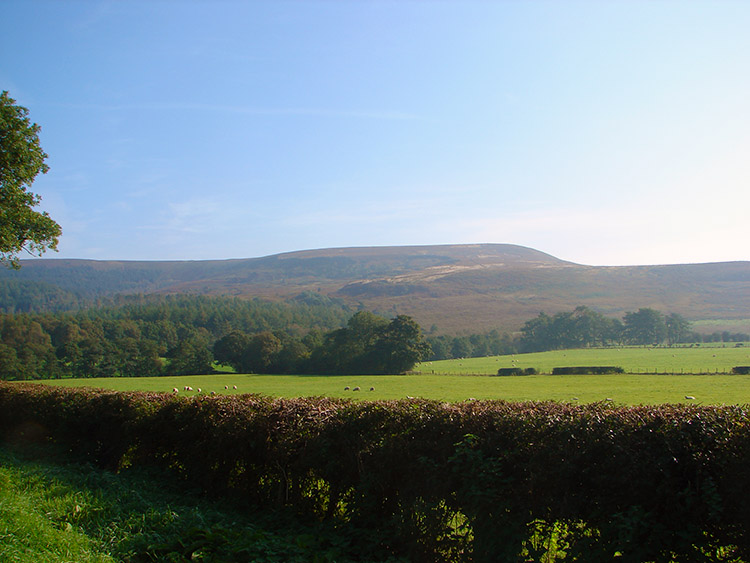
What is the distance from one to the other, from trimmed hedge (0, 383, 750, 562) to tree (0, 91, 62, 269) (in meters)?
16.2

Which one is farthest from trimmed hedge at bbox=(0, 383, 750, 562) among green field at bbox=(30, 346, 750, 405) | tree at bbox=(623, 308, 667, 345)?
tree at bbox=(623, 308, 667, 345)

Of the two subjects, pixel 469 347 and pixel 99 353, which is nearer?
pixel 99 353

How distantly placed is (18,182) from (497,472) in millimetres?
21974

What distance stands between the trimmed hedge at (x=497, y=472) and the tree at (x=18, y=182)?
53.1ft

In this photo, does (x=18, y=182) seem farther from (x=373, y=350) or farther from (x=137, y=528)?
(x=373, y=350)

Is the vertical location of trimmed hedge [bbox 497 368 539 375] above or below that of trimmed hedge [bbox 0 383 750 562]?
below

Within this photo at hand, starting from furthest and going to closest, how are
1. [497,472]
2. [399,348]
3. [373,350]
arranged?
[373,350], [399,348], [497,472]

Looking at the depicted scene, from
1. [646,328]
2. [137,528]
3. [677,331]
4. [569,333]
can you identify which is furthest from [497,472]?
[677,331]

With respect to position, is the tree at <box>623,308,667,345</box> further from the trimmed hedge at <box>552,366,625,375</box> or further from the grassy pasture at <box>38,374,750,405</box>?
the grassy pasture at <box>38,374,750,405</box>

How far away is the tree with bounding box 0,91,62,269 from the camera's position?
19031 mm

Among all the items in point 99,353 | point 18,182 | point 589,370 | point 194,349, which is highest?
point 18,182

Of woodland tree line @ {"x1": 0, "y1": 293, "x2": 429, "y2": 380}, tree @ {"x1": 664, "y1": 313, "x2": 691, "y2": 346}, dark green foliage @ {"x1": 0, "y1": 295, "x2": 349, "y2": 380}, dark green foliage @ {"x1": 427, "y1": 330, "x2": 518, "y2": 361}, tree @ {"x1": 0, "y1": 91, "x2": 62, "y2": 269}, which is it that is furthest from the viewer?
tree @ {"x1": 664, "y1": 313, "x2": 691, "y2": 346}

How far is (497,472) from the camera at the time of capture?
19.0 ft

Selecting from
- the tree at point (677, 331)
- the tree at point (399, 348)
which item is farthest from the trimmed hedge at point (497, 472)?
the tree at point (677, 331)
